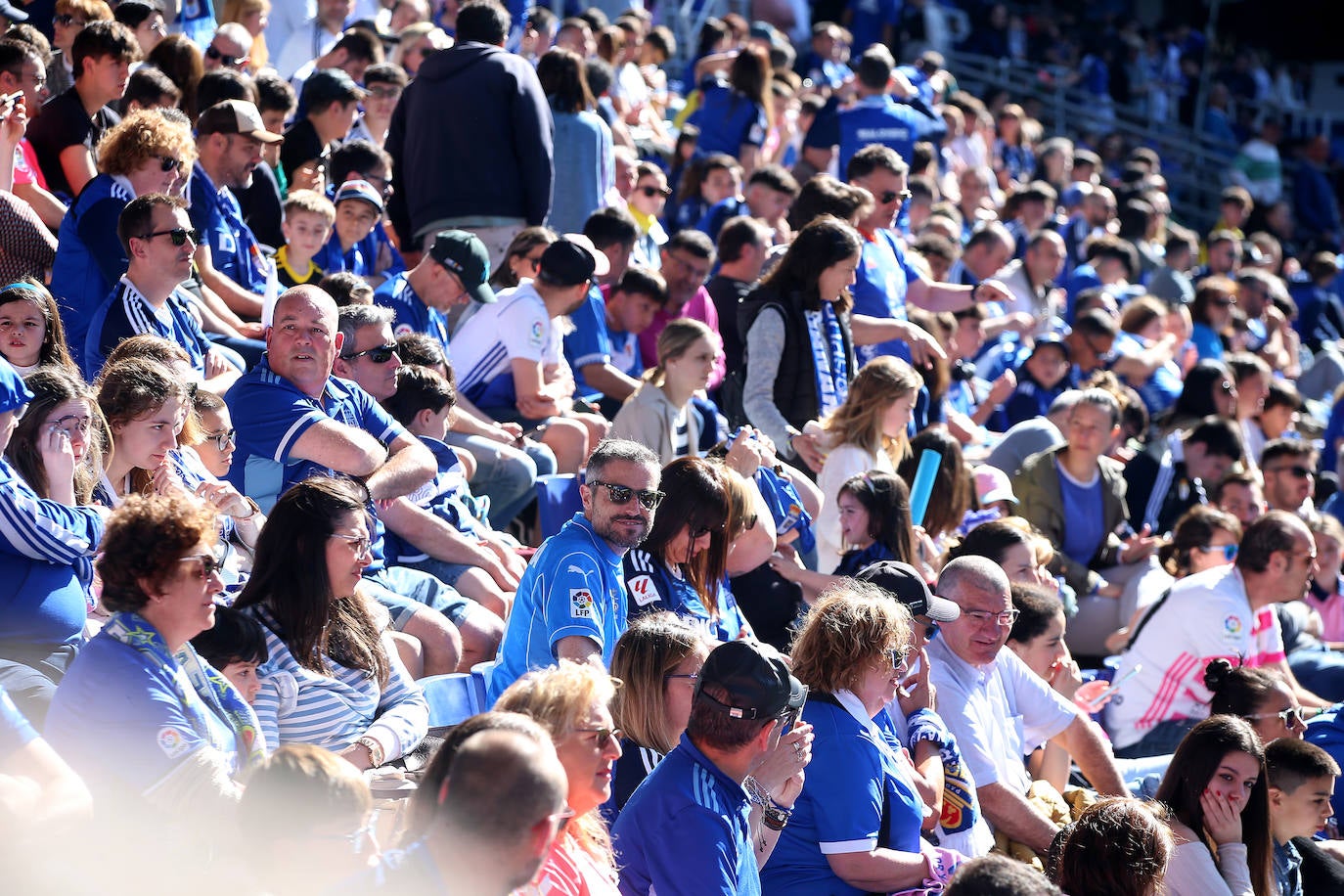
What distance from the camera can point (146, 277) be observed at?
508 centimetres

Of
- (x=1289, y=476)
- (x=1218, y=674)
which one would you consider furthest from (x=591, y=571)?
(x=1289, y=476)

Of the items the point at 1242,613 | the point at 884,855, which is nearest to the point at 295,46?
the point at 1242,613

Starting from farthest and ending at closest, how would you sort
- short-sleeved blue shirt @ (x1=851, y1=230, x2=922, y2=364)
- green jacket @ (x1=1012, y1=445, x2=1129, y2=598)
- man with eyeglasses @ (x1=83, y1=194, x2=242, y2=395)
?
short-sleeved blue shirt @ (x1=851, y1=230, x2=922, y2=364)
green jacket @ (x1=1012, y1=445, x2=1129, y2=598)
man with eyeglasses @ (x1=83, y1=194, x2=242, y2=395)

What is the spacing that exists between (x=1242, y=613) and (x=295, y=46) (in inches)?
265

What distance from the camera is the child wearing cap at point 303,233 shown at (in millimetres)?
6320

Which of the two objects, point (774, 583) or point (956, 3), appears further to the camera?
point (956, 3)

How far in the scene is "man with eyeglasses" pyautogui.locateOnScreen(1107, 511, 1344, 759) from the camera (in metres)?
6.25

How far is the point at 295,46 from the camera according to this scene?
9.89 metres

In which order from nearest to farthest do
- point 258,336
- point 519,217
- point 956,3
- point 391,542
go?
point 391,542 < point 258,336 < point 519,217 < point 956,3

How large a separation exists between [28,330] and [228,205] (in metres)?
2.12

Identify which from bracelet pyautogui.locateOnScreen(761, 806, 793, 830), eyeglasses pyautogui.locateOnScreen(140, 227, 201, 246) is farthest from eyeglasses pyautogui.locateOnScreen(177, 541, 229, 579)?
eyeglasses pyautogui.locateOnScreen(140, 227, 201, 246)

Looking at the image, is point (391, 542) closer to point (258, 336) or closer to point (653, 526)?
point (653, 526)

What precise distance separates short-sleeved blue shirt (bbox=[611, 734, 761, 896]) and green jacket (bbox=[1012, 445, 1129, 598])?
4.31 meters

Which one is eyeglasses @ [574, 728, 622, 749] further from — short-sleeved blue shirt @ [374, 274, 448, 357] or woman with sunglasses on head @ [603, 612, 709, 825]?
short-sleeved blue shirt @ [374, 274, 448, 357]
